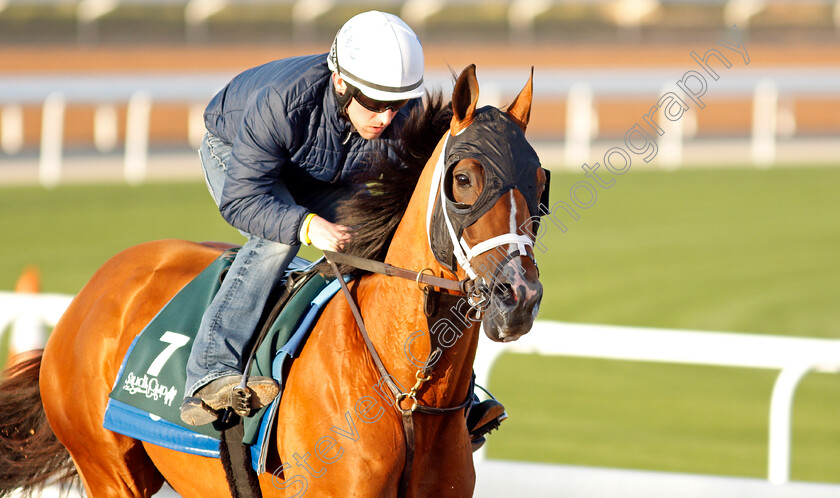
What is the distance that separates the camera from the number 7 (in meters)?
3.18

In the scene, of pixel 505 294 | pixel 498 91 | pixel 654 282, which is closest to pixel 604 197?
pixel 498 91

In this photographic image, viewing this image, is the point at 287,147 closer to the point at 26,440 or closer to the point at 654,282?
the point at 26,440

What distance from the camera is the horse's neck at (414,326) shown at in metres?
A: 2.70

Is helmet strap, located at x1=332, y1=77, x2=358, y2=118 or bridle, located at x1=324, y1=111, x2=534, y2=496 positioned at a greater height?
helmet strap, located at x1=332, y1=77, x2=358, y2=118

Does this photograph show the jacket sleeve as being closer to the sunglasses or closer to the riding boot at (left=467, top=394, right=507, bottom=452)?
the sunglasses

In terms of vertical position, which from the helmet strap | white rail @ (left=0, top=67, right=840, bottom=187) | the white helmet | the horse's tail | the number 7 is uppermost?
white rail @ (left=0, top=67, right=840, bottom=187)

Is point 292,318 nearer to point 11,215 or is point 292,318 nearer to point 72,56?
point 11,215

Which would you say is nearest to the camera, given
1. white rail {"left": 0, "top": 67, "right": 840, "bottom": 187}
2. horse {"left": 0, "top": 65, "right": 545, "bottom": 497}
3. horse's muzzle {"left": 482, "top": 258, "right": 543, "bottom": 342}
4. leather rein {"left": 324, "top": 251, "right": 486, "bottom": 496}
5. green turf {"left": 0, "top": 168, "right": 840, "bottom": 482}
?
horse's muzzle {"left": 482, "top": 258, "right": 543, "bottom": 342}

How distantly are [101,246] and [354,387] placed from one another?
7.91 metres

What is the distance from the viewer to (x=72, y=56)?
19.7m

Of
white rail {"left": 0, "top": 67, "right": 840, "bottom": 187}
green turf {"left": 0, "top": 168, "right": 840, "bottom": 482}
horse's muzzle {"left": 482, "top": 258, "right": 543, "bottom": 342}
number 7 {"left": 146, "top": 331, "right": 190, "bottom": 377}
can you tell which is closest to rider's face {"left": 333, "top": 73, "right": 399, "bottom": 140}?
horse's muzzle {"left": 482, "top": 258, "right": 543, "bottom": 342}

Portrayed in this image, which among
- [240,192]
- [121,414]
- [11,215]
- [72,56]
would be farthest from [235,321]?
[72,56]

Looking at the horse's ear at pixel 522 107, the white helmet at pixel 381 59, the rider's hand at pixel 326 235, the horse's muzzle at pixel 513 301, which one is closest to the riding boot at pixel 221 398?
the rider's hand at pixel 326 235

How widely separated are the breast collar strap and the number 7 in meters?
1.00
